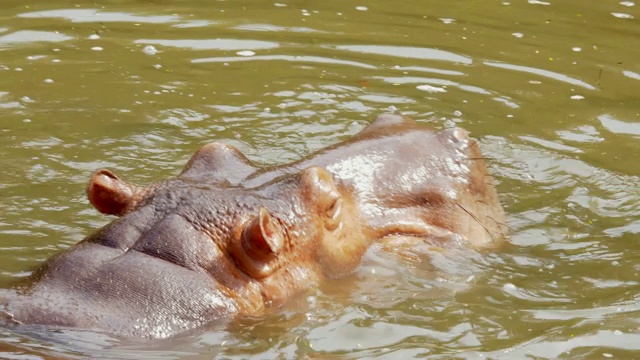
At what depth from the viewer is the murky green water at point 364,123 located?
18.1 ft

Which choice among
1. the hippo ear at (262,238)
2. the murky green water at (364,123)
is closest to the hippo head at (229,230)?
the hippo ear at (262,238)

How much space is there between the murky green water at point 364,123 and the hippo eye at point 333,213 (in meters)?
0.29

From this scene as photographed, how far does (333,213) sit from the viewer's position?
560 cm

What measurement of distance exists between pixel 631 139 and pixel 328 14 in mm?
3713

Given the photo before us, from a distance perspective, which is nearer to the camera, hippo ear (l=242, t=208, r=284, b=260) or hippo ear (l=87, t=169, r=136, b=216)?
hippo ear (l=242, t=208, r=284, b=260)

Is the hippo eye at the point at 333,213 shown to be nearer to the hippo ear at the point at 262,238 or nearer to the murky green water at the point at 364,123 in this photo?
the murky green water at the point at 364,123

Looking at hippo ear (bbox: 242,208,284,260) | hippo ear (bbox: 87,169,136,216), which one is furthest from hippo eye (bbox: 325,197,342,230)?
hippo ear (bbox: 87,169,136,216)

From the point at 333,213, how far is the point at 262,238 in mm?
603

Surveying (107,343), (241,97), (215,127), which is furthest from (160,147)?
(107,343)

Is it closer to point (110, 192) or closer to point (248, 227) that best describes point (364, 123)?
point (110, 192)

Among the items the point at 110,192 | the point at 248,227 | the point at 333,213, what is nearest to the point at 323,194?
the point at 333,213

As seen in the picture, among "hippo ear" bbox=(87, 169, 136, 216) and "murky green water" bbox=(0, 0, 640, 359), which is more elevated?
"hippo ear" bbox=(87, 169, 136, 216)

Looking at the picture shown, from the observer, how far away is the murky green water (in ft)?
18.1

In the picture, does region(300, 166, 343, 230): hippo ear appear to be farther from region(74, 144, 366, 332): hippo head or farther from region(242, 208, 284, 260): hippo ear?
region(242, 208, 284, 260): hippo ear
